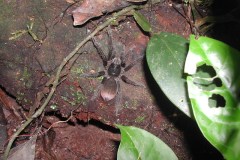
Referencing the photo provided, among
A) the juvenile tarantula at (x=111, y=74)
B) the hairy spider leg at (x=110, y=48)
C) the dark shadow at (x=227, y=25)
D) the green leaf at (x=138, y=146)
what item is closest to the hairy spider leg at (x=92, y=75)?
the juvenile tarantula at (x=111, y=74)

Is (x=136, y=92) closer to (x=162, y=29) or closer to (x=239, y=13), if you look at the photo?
(x=162, y=29)

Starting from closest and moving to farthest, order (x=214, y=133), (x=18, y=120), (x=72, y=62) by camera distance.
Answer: (x=214, y=133)
(x=72, y=62)
(x=18, y=120)

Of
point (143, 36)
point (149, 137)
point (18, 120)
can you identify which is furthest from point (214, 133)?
point (18, 120)

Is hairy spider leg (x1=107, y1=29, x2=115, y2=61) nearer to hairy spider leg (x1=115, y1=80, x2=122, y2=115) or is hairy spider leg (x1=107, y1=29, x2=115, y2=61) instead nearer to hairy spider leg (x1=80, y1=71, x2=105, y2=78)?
hairy spider leg (x1=80, y1=71, x2=105, y2=78)

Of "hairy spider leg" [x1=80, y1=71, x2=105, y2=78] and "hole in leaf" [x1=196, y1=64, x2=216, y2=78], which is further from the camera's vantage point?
"hairy spider leg" [x1=80, y1=71, x2=105, y2=78]

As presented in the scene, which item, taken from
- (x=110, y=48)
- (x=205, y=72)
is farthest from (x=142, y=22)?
(x=205, y=72)

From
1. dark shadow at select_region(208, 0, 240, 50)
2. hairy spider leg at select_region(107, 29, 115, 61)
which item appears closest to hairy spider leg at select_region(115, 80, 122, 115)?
hairy spider leg at select_region(107, 29, 115, 61)
